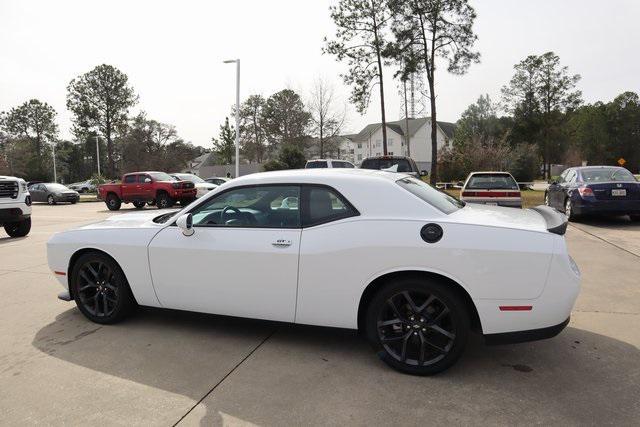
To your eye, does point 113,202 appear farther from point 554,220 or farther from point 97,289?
point 554,220

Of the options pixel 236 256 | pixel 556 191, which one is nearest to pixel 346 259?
pixel 236 256

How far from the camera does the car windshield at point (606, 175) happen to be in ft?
36.9

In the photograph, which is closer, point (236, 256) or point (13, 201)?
point (236, 256)

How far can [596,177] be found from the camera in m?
11.5

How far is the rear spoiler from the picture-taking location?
323cm

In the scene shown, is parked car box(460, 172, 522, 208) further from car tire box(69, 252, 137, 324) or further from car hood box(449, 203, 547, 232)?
car tire box(69, 252, 137, 324)

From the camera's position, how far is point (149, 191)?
66.9 ft

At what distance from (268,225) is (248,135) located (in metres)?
58.8

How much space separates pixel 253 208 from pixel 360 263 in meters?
1.14

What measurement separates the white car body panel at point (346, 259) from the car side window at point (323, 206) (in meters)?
0.05

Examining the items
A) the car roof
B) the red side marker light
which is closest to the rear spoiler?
the red side marker light

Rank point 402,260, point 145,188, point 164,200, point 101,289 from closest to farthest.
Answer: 1. point 402,260
2. point 101,289
3. point 164,200
4. point 145,188

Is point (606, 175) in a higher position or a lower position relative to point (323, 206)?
higher

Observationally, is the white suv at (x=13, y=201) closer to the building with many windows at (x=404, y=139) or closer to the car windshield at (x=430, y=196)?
the car windshield at (x=430, y=196)
